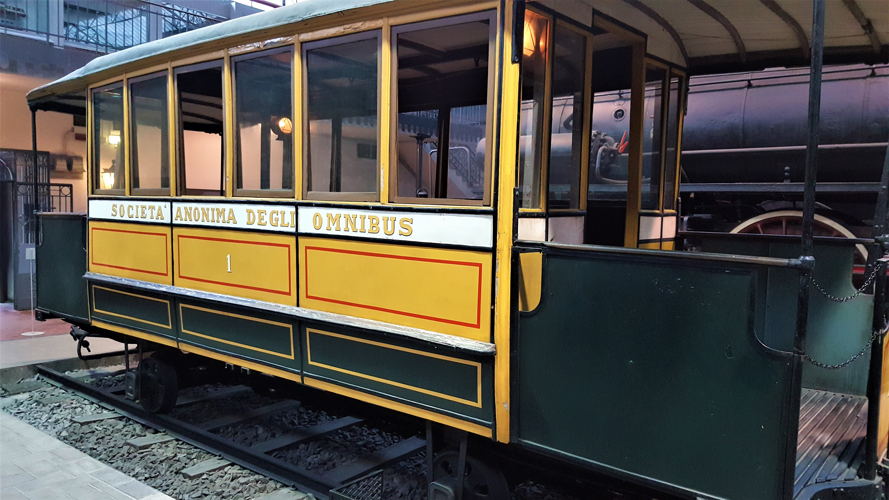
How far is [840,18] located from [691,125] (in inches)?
147

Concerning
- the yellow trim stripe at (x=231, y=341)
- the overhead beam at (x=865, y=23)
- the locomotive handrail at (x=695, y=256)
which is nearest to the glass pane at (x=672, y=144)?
the overhead beam at (x=865, y=23)

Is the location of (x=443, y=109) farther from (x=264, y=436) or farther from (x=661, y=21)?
(x=264, y=436)

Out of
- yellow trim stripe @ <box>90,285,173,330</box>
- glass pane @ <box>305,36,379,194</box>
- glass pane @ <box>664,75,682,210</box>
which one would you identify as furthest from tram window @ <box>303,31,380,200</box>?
glass pane @ <box>664,75,682,210</box>

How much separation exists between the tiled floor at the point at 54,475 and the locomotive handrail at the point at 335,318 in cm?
119

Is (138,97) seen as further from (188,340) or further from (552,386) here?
(552,386)

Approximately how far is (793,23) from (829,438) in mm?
2384

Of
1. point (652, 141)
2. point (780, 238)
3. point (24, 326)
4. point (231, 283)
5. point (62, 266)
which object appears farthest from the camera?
point (24, 326)

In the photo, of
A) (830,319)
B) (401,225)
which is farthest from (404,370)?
(830,319)

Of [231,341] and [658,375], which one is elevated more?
[658,375]

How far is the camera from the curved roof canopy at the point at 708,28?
349 cm

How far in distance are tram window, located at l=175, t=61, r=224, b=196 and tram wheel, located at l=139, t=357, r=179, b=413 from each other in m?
1.46

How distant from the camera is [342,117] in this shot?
350 centimetres

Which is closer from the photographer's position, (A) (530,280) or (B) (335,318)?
(A) (530,280)

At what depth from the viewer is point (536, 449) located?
2.84m
